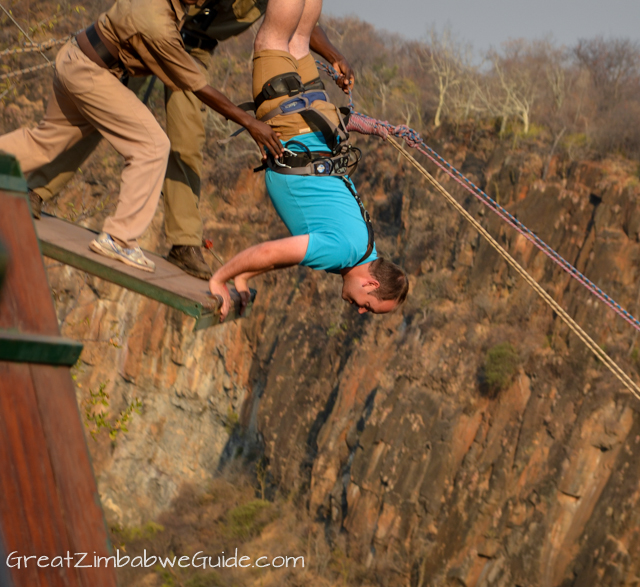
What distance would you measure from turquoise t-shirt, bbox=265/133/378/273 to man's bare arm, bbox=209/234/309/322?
10cm

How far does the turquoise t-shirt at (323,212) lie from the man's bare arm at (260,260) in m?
0.10

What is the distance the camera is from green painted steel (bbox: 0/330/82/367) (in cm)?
146

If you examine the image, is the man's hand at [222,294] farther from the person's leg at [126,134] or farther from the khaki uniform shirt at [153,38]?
the khaki uniform shirt at [153,38]

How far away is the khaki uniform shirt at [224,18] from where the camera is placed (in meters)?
4.14

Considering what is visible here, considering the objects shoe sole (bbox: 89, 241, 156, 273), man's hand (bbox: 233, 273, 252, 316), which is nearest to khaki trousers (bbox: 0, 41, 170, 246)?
shoe sole (bbox: 89, 241, 156, 273)

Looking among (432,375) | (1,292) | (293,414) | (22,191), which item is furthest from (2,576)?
(293,414)

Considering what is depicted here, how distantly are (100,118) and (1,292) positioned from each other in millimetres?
2661

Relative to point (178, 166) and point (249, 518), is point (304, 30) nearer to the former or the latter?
point (178, 166)

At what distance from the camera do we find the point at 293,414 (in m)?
21.8

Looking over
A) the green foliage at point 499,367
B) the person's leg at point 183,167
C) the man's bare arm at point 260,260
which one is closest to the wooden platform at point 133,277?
the man's bare arm at point 260,260

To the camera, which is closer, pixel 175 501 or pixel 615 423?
pixel 615 423

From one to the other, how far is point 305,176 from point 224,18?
1.23 m

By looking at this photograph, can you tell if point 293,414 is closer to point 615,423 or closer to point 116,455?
point 116,455

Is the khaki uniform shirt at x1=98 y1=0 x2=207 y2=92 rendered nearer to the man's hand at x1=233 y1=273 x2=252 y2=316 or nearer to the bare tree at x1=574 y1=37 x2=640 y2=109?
the man's hand at x1=233 y1=273 x2=252 y2=316
